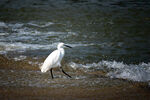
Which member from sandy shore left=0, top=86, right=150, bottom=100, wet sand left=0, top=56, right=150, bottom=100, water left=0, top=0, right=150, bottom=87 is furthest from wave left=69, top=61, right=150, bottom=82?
sandy shore left=0, top=86, right=150, bottom=100

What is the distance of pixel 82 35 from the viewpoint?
35.0ft

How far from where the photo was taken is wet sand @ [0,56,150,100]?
5.43 meters

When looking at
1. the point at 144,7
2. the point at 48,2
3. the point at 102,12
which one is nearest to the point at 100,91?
the point at 102,12

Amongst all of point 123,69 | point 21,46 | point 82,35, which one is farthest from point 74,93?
point 82,35

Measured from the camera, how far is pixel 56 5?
15.9 m

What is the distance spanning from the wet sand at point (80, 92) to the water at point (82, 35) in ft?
0.94

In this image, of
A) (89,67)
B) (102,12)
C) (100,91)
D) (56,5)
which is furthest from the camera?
(56,5)

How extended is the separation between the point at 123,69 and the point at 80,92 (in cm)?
180

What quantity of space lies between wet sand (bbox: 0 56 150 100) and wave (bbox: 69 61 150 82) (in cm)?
40

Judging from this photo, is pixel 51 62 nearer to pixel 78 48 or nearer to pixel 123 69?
pixel 123 69

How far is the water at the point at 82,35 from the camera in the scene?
Result: 23.9 ft

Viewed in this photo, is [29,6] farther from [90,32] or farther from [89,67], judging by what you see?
[89,67]

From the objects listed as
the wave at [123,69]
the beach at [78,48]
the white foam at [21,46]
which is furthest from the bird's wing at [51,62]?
the white foam at [21,46]

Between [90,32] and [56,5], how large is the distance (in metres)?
5.26
